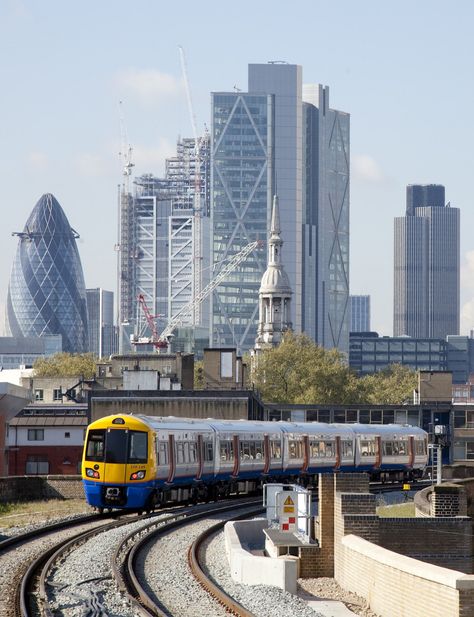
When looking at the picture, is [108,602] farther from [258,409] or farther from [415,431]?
[258,409]

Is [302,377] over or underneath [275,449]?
over

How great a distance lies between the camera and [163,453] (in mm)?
50812

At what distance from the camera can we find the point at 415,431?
8394 cm

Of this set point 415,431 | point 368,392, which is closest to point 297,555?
point 415,431

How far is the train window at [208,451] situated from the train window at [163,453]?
5.43 metres

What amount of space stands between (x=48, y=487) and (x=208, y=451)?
29.3 ft

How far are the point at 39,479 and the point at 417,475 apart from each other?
91.6 ft

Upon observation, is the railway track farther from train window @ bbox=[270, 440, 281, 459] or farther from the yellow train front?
train window @ bbox=[270, 440, 281, 459]

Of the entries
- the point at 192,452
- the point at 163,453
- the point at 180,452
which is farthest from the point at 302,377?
the point at 163,453

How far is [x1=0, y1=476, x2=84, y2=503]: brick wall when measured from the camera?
6099 centimetres

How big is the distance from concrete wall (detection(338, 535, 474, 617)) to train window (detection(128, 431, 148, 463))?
17.7 m

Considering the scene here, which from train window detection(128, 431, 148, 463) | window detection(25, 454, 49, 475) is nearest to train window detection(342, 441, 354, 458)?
window detection(25, 454, 49, 475)

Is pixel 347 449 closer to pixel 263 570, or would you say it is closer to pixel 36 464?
pixel 36 464

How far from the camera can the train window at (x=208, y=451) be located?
5659cm
